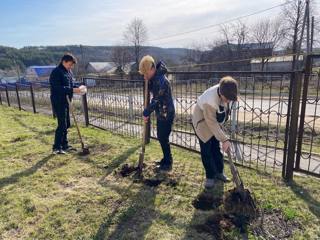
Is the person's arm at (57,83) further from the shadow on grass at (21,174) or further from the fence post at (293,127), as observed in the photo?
the fence post at (293,127)

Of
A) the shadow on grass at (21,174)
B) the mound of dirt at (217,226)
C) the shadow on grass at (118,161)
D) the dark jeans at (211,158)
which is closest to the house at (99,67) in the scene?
the shadow on grass at (118,161)

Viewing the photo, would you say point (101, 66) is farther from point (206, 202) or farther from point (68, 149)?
point (206, 202)

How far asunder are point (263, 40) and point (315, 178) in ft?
135

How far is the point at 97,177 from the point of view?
4.33 m

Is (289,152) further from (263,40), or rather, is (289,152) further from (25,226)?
(263,40)

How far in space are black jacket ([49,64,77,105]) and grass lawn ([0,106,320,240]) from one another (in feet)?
3.40

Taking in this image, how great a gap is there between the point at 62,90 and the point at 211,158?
112 inches

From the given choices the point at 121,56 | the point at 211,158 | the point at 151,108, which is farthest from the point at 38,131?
the point at 121,56

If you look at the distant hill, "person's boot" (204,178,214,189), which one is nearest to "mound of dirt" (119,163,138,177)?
"person's boot" (204,178,214,189)

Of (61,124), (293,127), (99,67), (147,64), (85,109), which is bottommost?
(99,67)

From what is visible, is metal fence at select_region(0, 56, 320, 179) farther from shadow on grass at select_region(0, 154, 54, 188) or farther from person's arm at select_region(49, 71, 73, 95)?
shadow on grass at select_region(0, 154, 54, 188)

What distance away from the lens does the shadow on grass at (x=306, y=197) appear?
3211mm

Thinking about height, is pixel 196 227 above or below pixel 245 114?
below

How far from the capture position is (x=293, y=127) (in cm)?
372
